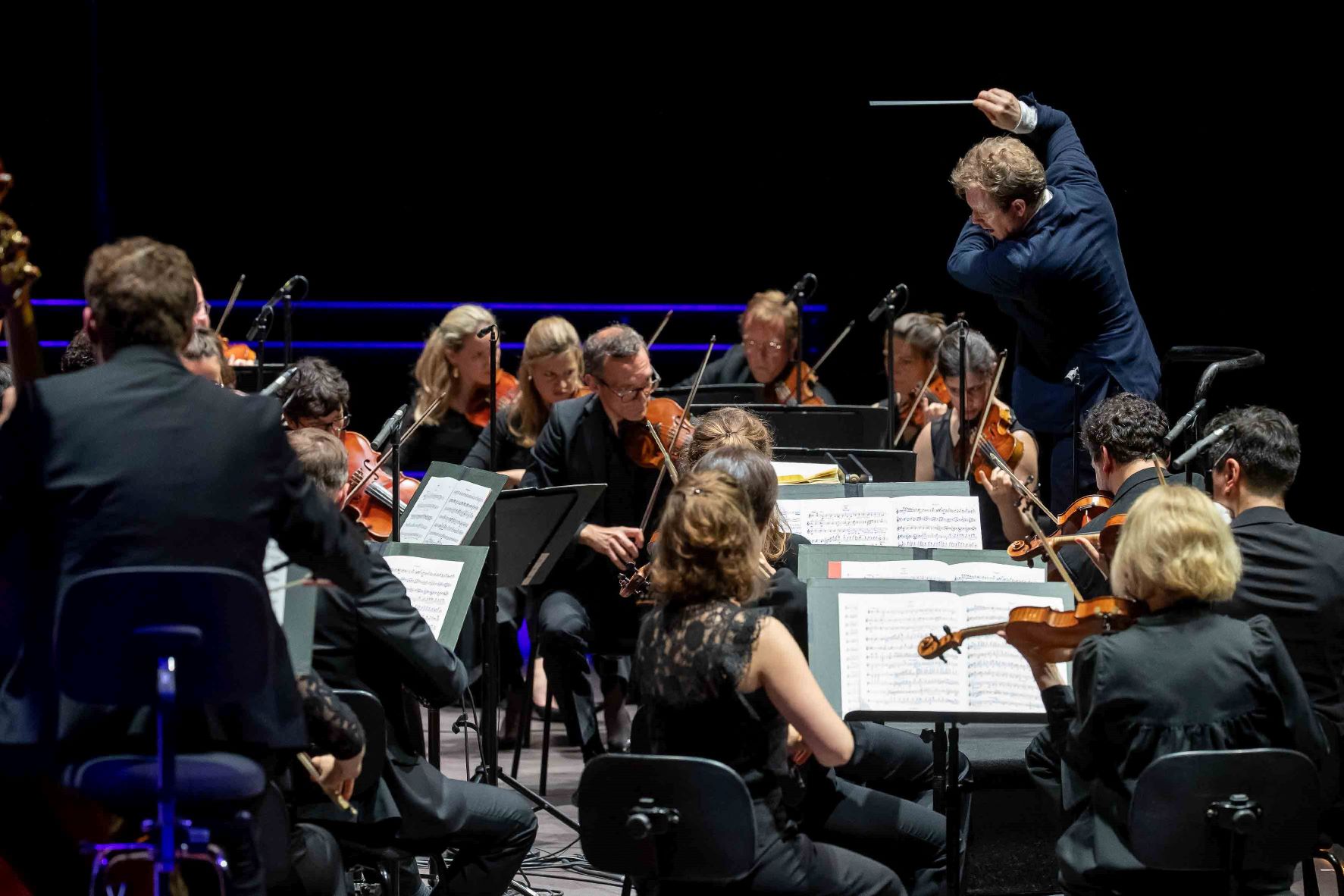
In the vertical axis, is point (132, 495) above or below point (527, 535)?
above

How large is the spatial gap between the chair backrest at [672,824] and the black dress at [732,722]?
0.09 meters

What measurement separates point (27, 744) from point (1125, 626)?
1.87 metres

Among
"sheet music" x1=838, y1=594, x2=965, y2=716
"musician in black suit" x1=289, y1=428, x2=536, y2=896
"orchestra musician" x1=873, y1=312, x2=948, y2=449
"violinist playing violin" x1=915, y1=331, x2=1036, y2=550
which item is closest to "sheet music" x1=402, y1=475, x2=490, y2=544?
"musician in black suit" x1=289, y1=428, x2=536, y2=896

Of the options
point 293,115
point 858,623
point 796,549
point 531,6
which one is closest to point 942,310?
point 531,6

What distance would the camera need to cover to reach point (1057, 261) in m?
4.82

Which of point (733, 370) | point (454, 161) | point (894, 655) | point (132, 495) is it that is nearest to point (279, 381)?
point (132, 495)

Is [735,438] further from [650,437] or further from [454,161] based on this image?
[454,161]

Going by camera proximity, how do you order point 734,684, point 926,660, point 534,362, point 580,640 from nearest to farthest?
point 734,684 < point 926,660 < point 580,640 < point 534,362

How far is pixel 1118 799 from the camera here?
2781 millimetres

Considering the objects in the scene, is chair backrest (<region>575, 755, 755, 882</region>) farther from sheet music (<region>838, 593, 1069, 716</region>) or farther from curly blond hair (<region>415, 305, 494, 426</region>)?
curly blond hair (<region>415, 305, 494, 426</region>)

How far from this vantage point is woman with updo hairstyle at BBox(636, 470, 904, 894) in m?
2.66

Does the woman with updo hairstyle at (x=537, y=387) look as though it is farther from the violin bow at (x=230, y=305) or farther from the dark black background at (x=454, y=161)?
the dark black background at (x=454, y=161)

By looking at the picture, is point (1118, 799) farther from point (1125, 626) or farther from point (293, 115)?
point (293, 115)

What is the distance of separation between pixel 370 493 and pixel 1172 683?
2604 millimetres
